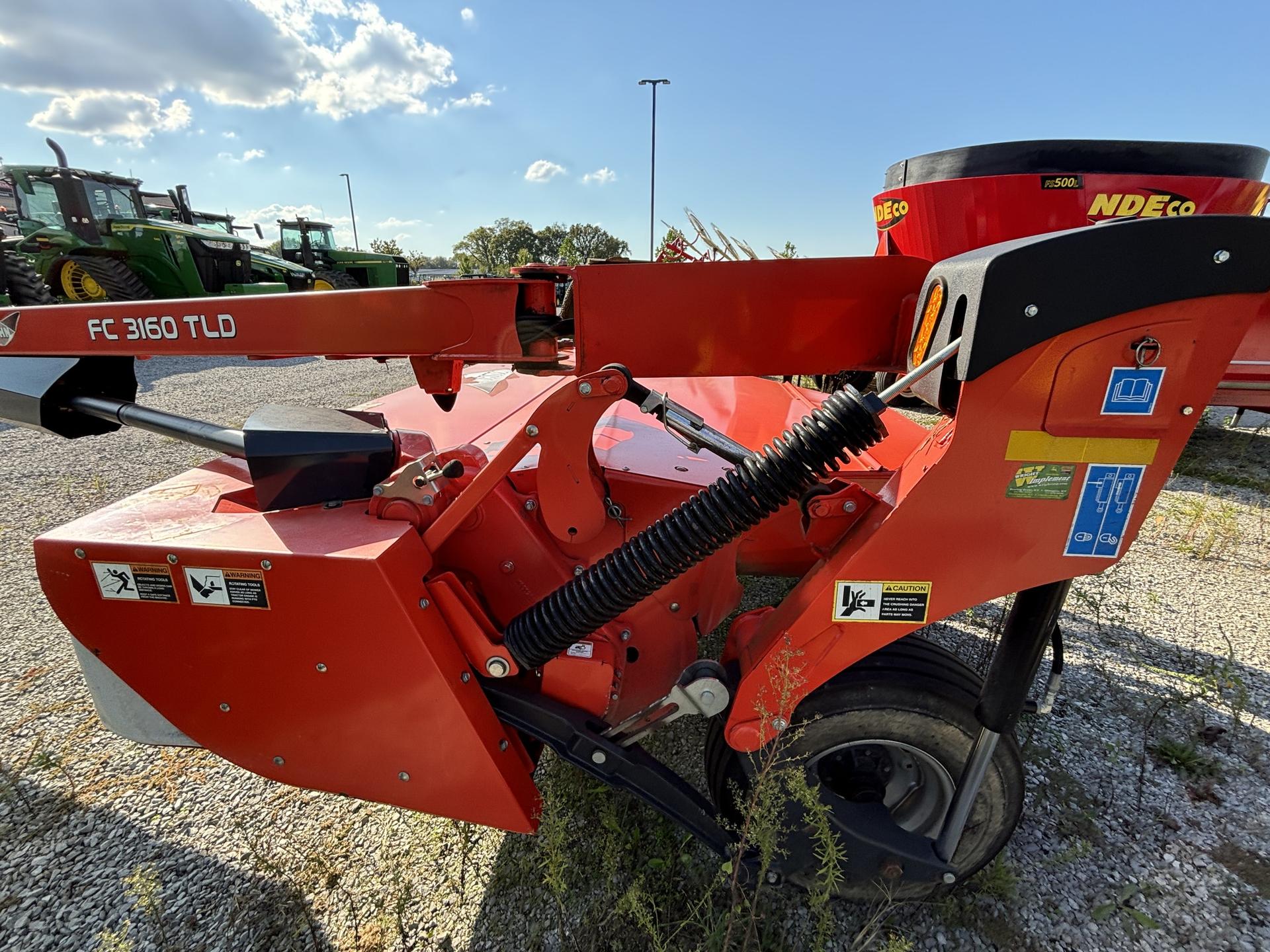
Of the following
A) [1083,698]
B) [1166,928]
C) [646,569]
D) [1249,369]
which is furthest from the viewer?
[1249,369]

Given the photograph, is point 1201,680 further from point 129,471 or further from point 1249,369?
point 129,471

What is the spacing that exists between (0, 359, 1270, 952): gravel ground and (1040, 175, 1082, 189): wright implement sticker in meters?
2.06

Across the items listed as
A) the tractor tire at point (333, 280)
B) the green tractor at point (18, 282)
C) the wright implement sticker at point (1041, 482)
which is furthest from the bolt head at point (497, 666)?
the tractor tire at point (333, 280)

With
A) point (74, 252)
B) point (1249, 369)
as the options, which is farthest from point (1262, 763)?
point (74, 252)

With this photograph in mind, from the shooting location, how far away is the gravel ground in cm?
186

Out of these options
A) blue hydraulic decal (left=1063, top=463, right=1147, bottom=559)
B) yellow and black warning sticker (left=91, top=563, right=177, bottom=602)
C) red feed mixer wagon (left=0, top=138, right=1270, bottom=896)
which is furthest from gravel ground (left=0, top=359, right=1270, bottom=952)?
blue hydraulic decal (left=1063, top=463, right=1147, bottom=559)

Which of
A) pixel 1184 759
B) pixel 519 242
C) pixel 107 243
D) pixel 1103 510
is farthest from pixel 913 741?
pixel 519 242

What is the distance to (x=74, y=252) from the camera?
1092 cm

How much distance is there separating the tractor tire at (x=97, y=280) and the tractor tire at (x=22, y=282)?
26.9 inches

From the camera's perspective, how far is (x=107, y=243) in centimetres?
1130

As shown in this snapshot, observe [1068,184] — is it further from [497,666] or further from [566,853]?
[566,853]

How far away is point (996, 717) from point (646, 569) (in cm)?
94

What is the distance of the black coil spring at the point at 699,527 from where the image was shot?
1323 mm

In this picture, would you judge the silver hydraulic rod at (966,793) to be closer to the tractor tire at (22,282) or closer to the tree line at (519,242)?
the tractor tire at (22,282)
